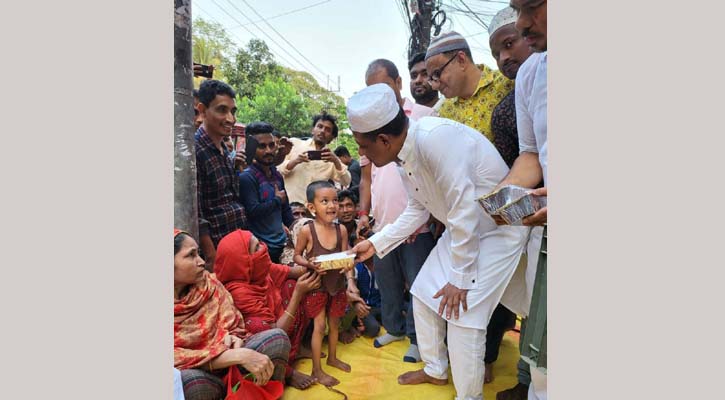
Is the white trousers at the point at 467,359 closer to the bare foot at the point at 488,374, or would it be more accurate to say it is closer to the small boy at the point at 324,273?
the bare foot at the point at 488,374

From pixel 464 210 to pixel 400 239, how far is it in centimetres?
58

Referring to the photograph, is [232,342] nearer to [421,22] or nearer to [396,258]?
[396,258]

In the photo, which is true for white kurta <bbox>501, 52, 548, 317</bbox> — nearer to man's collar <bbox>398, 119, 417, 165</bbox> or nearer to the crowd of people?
the crowd of people

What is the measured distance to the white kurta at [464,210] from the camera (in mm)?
1940

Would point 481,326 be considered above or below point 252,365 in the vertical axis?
above

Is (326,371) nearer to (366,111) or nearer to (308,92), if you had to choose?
(366,111)

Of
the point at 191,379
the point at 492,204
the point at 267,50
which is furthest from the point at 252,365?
the point at 267,50

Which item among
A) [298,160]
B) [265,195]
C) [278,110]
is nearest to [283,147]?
[298,160]

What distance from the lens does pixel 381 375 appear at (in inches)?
103

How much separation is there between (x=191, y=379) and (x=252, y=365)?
0.84 feet

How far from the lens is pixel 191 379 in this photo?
179 centimetres

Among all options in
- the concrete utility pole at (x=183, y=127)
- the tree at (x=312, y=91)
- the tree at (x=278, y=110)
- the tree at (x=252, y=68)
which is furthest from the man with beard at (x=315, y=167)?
the tree at (x=312, y=91)

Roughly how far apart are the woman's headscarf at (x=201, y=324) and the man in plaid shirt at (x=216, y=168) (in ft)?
2.68

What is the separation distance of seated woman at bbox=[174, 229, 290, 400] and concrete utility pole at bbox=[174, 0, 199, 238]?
395 millimetres
